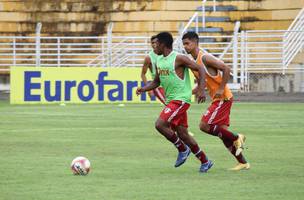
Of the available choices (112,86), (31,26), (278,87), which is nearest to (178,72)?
(112,86)

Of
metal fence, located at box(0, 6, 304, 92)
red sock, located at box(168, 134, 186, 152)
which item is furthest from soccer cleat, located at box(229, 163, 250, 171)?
metal fence, located at box(0, 6, 304, 92)

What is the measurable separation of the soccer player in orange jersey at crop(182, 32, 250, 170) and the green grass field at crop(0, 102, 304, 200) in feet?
1.18

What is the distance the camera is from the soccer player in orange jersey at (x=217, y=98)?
1334cm

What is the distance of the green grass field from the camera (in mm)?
10969

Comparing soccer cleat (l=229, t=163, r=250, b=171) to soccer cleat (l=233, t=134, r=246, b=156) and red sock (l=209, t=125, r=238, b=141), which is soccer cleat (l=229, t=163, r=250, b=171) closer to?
soccer cleat (l=233, t=134, r=246, b=156)

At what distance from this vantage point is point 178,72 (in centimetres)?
1341

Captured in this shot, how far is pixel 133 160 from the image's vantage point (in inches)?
575

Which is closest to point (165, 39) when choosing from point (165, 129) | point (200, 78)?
point (200, 78)

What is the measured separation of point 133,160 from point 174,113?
1522 mm

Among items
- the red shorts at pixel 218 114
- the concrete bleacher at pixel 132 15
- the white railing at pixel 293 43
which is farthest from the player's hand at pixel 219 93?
the concrete bleacher at pixel 132 15

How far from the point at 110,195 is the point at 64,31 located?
115ft

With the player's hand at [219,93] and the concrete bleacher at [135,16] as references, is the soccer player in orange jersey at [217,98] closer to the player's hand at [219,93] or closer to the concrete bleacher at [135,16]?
the player's hand at [219,93]

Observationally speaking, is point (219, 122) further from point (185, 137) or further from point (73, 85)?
point (73, 85)

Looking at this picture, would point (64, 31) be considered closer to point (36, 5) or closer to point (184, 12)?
point (36, 5)
